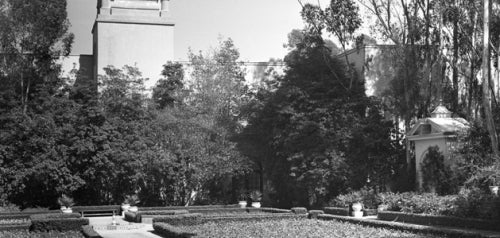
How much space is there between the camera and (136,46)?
3541 centimetres

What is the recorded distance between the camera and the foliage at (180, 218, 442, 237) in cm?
1669

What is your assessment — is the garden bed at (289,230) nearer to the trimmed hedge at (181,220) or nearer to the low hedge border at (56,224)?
the trimmed hedge at (181,220)

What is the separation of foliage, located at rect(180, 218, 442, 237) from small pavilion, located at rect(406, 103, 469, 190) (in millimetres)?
6162

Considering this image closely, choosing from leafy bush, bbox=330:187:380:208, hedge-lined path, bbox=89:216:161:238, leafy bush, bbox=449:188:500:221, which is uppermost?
leafy bush, bbox=449:188:500:221

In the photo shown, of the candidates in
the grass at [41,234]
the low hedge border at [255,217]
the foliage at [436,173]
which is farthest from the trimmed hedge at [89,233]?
the foliage at [436,173]

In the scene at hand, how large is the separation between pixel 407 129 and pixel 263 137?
771 cm

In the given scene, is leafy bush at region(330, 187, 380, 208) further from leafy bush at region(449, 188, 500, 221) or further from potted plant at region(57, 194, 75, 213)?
potted plant at region(57, 194, 75, 213)

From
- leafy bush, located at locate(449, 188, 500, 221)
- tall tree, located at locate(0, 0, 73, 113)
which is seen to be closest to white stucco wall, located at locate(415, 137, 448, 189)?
leafy bush, located at locate(449, 188, 500, 221)

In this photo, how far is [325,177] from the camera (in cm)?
2742

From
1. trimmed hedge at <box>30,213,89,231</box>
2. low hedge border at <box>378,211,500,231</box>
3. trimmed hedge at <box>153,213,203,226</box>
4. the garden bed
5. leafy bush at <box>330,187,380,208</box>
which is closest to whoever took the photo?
low hedge border at <box>378,211,500,231</box>

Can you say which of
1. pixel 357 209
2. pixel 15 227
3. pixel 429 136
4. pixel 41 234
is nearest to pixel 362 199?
pixel 357 209

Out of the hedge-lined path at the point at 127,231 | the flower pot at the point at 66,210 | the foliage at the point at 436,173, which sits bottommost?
the hedge-lined path at the point at 127,231

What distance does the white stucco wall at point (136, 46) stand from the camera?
34969 millimetres

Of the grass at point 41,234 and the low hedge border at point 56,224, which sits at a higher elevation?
the low hedge border at point 56,224
